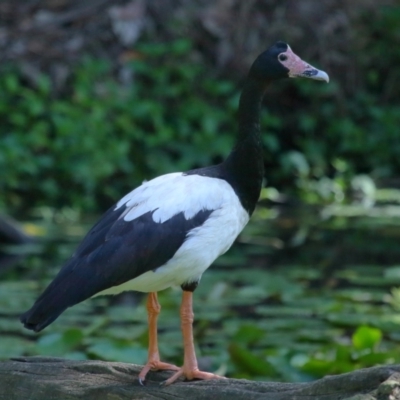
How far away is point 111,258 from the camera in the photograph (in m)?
3.73

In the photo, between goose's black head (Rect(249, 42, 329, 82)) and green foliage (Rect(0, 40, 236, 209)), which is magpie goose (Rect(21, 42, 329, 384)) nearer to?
goose's black head (Rect(249, 42, 329, 82))

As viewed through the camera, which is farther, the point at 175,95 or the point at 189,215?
the point at 175,95

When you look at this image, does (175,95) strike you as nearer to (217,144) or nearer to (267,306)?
(217,144)

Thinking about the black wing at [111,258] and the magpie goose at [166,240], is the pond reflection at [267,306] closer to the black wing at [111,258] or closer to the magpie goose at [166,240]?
the magpie goose at [166,240]

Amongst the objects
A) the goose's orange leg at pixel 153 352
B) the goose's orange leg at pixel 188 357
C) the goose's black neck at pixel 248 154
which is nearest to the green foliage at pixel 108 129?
the goose's black neck at pixel 248 154

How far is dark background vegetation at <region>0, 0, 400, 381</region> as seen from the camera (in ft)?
21.5

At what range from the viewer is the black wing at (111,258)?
145 inches

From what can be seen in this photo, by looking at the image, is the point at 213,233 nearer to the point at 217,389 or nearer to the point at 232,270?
the point at 217,389

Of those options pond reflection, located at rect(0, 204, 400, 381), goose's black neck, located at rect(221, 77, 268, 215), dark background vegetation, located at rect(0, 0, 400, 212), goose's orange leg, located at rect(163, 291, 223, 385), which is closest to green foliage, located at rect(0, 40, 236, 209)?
dark background vegetation, located at rect(0, 0, 400, 212)

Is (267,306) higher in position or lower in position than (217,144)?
lower

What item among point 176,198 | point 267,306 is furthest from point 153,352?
point 267,306

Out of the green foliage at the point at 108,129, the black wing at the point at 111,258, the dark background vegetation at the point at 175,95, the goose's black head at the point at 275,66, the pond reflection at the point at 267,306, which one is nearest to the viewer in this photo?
the black wing at the point at 111,258

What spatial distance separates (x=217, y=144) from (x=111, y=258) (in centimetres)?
686

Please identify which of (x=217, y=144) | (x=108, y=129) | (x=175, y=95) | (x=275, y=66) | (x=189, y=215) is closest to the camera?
(x=189, y=215)
